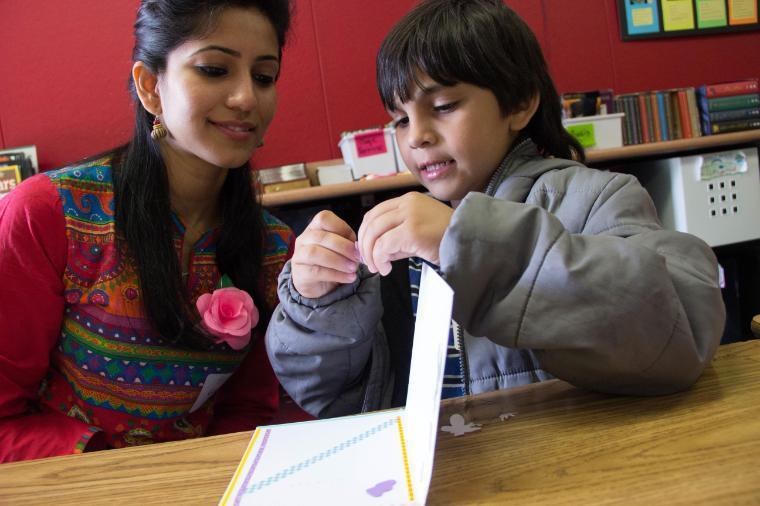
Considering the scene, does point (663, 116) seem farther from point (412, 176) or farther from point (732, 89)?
point (412, 176)

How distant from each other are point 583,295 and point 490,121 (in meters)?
0.47

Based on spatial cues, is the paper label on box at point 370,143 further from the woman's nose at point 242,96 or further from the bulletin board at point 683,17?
the bulletin board at point 683,17

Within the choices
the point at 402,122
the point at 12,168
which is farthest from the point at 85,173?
the point at 12,168

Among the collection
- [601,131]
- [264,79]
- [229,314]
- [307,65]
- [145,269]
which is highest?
[307,65]

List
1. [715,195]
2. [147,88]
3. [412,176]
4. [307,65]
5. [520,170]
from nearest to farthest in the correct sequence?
[520,170], [147,88], [412,176], [715,195], [307,65]

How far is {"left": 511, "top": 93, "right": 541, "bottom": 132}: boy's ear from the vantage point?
956mm

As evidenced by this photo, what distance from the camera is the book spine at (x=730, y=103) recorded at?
2.66 m

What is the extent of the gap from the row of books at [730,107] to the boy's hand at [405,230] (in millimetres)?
2682

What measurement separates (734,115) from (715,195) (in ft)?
2.46

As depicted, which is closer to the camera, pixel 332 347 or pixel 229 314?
pixel 332 347

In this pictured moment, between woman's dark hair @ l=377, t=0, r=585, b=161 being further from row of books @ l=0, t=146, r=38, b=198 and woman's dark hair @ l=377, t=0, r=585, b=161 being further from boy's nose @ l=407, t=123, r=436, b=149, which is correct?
row of books @ l=0, t=146, r=38, b=198

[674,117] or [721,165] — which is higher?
[674,117]

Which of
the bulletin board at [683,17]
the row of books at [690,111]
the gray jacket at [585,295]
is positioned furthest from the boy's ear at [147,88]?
the bulletin board at [683,17]

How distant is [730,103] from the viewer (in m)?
2.68
